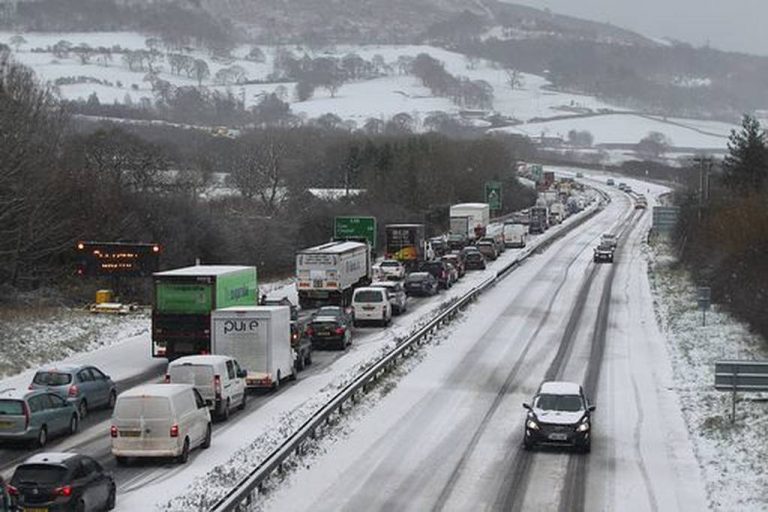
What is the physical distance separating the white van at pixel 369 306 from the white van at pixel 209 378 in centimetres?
2108

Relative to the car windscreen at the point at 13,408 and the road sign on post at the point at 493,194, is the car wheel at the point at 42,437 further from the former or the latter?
the road sign on post at the point at 493,194

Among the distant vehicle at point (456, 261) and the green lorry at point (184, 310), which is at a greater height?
the green lorry at point (184, 310)

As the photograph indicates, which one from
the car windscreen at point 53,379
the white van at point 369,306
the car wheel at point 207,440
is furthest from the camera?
the white van at point 369,306

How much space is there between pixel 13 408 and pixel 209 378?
16.5 feet

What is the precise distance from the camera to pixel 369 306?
51.4 m

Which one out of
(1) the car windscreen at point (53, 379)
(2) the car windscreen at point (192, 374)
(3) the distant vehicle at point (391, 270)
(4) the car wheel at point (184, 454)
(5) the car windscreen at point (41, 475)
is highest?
(5) the car windscreen at point (41, 475)

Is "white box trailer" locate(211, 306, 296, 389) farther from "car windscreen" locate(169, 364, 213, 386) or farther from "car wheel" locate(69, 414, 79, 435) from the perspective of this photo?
"car wheel" locate(69, 414, 79, 435)

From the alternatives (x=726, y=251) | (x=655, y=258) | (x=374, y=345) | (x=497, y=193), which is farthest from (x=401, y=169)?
(x=374, y=345)

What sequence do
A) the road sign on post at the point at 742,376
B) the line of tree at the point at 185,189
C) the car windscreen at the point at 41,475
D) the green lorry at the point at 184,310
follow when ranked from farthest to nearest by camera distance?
1. the line of tree at the point at 185,189
2. the green lorry at the point at 184,310
3. the road sign on post at the point at 742,376
4. the car windscreen at the point at 41,475

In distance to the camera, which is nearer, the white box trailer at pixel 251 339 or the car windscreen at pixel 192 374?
the car windscreen at pixel 192 374

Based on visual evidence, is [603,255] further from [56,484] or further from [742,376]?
[56,484]

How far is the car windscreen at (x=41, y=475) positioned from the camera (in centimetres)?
1955

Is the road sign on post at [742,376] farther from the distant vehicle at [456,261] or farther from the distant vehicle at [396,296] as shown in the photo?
the distant vehicle at [456,261]

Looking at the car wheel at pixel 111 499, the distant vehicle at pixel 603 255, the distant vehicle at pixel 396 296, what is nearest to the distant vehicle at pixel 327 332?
the distant vehicle at pixel 396 296
